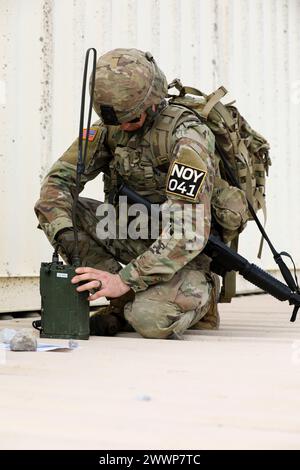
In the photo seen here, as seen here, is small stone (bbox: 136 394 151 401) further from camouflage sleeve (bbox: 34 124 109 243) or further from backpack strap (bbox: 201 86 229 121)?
backpack strap (bbox: 201 86 229 121)

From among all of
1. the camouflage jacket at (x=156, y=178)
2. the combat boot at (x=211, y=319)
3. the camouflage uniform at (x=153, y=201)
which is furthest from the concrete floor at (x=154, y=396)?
the combat boot at (x=211, y=319)

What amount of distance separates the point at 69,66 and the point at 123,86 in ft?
5.06

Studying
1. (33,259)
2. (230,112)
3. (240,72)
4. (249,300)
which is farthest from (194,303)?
(240,72)

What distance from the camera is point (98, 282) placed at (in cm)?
286

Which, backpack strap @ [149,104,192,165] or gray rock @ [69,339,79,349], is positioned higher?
backpack strap @ [149,104,192,165]

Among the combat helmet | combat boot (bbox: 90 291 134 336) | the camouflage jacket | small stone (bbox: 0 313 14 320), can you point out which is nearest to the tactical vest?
the camouflage jacket

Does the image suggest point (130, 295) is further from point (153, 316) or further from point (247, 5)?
point (247, 5)

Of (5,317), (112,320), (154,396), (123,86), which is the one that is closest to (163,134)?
(123,86)

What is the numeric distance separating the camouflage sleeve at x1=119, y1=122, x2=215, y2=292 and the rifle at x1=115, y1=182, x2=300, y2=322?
21cm

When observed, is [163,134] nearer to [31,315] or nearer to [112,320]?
[112,320]

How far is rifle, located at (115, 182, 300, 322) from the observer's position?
3160 millimetres

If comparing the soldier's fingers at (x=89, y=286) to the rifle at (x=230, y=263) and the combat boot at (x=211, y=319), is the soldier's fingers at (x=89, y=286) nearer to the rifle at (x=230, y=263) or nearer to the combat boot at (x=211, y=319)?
the rifle at (x=230, y=263)

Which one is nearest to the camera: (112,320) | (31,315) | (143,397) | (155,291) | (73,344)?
(143,397)

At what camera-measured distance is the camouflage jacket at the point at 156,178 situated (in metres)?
2.92
